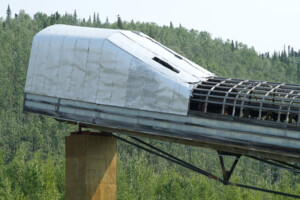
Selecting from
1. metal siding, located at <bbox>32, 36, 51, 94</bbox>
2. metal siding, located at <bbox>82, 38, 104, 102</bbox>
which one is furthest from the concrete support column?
metal siding, located at <bbox>32, 36, 51, 94</bbox>

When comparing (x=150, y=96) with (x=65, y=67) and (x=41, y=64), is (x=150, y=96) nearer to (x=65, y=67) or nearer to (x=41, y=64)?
(x=65, y=67)

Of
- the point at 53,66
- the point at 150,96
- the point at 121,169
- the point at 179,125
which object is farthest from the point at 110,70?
the point at 121,169

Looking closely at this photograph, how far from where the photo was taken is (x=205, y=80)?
81.9 feet

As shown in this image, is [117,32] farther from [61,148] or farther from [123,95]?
[61,148]

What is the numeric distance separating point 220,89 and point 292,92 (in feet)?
9.33

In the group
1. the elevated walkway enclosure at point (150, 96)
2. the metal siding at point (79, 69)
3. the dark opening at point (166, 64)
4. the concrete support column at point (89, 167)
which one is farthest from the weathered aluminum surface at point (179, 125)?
the dark opening at point (166, 64)

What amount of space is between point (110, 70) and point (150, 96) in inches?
86.3

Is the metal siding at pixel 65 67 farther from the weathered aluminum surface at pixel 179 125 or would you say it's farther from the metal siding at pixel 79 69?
the weathered aluminum surface at pixel 179 125

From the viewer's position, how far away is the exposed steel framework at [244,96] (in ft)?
71.9

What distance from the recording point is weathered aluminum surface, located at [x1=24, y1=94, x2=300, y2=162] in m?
21.0

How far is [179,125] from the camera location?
2312 centimetres

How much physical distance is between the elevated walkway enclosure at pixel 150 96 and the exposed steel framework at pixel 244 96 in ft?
0.12

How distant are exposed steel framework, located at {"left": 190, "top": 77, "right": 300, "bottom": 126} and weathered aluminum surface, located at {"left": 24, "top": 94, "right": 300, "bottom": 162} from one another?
0.63 meters

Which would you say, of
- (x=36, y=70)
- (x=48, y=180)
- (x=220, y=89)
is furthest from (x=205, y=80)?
(x=48, y=180)
